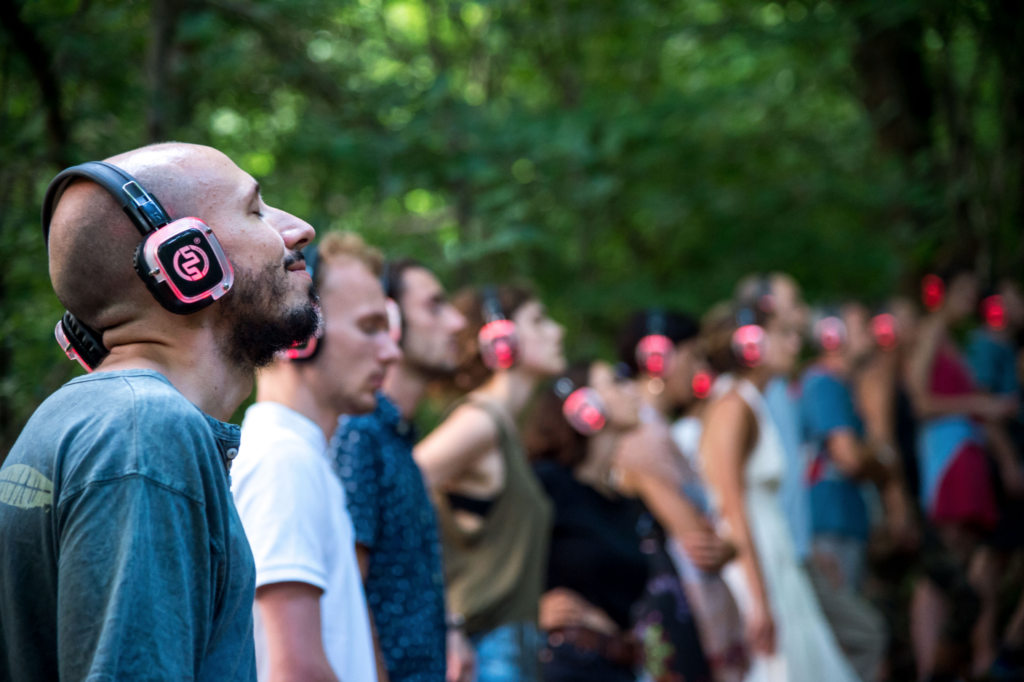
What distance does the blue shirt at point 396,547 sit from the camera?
2.54 meters

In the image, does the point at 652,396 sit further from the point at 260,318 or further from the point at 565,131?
the point at 260,318

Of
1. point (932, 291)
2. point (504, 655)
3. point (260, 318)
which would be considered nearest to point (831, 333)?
point (932, 291)

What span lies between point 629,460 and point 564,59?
4.43 metres

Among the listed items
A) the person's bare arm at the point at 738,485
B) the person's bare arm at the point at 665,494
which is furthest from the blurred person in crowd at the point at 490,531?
the person's bare arm at the point at 738,485

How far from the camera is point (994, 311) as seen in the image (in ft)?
23.8

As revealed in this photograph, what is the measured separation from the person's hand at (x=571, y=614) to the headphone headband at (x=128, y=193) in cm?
309

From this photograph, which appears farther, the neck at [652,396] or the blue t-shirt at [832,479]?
the blue t-shirt at [832,479]

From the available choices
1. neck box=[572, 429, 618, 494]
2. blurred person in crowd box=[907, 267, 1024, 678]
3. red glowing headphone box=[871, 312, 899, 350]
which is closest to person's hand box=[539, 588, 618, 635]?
neck box=[572, 429, 618, 494]

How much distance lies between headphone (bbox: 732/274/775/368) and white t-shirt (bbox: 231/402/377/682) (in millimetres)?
3525

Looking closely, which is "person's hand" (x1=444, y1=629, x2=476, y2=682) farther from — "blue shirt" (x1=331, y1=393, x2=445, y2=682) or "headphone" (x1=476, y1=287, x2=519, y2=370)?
"headphone" (x1=476, y1=287, x2=519, y2=370)

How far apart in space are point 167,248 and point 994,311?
723cm

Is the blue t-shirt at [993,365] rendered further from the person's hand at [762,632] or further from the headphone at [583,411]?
the headphone at [583,411]

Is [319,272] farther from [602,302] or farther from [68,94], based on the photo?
[602,302]

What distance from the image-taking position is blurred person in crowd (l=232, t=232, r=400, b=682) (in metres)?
2.03
